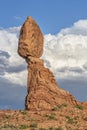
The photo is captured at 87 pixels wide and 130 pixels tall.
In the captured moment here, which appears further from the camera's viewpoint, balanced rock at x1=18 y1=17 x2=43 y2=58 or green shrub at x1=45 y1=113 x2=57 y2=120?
balanced rock at x1=18 y1=17 x2=43 y2=58

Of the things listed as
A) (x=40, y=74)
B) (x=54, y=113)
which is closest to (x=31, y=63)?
(x=40, y=74)

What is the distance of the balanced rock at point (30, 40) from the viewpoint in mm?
88938

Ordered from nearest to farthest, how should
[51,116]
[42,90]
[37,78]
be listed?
A: [51,116] < [42,90] < [37,78]

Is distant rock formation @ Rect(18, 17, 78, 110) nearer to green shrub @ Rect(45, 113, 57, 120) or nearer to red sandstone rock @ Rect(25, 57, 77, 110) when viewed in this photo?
red sandstone rock @ Rect(25, 57, 77, 110)

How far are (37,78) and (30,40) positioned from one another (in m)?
5.29

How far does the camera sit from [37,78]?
287 feet

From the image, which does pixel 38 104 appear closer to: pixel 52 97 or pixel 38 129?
pixel 52 97

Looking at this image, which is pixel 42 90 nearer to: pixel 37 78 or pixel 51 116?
pixel 37 78

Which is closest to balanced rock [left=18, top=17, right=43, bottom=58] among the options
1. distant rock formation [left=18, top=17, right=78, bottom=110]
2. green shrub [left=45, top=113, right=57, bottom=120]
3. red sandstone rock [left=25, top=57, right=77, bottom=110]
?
distant rock formation [left=18, top=17, right=78, bottom=110]

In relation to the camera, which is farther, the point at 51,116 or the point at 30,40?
the point at 30,40

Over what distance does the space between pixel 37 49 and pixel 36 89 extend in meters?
5.40

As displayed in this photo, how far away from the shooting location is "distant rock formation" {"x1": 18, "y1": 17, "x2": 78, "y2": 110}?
86.8 meters

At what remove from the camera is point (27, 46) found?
8894 centimetres

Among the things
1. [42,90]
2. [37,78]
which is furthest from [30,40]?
[42,90]
